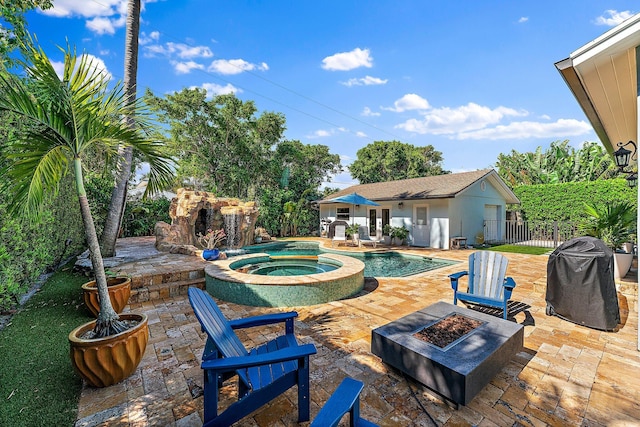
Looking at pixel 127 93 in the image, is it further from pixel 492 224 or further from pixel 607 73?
pixel 492 224

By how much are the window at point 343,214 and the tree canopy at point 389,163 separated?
15.4m

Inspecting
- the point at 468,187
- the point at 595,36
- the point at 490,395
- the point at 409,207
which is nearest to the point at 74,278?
the point at 490,395

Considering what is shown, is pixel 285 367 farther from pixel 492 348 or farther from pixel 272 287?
pixel 272 287

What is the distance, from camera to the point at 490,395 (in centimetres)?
290

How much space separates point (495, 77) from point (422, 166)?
20094 millimetres

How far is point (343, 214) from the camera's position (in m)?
19.6

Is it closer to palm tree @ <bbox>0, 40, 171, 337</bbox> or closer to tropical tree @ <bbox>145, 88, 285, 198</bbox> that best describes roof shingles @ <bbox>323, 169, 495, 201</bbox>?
tropical tree @ <bbox>145, 88, 285, 198</bbox>

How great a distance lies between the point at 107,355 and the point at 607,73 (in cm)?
793

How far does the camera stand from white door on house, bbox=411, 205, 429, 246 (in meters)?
15.2

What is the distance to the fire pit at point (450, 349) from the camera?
2643 millimetres

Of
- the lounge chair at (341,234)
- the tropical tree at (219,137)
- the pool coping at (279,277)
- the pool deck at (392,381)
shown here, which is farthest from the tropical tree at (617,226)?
the tropical tree at (219,137)

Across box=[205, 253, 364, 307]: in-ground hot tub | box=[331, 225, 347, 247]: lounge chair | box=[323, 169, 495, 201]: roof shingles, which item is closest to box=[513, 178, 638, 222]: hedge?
box=[323, 169, 495, 201]: roof shingles

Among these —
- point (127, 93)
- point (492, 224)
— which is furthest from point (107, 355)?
point (492, 224)

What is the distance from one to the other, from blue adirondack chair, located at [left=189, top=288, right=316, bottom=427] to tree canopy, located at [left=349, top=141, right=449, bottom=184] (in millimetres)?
32151
